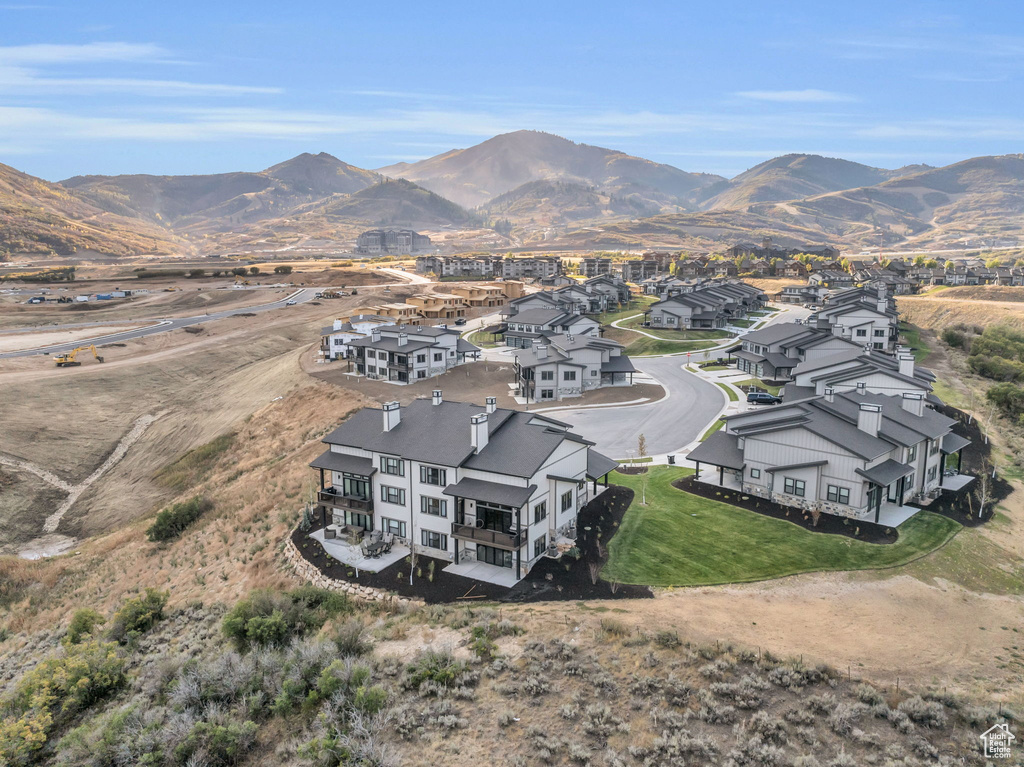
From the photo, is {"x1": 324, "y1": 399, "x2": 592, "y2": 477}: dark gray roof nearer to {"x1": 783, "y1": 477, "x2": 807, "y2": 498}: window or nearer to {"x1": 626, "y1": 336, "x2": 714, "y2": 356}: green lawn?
{"x1": 783, "y1": 477, "x2": 807, "y2": 498}: window

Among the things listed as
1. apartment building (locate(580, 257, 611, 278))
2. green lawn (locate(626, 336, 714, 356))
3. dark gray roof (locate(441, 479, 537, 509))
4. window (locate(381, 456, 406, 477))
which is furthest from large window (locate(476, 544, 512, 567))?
apartment building (locate(580, 257, 611, 278))

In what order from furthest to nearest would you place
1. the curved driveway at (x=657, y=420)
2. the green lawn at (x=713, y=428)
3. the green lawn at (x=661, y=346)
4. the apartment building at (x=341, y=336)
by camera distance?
the green lawn at (x=661, y=346)
the apartment building at (x=341, y=336)
the green lawn at (x=713, y=428)
the curved driveway at (x=657, y=420)

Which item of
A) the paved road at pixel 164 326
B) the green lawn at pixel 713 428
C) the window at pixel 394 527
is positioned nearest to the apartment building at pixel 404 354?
the green lawn at pixel 713 428

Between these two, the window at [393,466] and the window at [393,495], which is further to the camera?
the window at [393,495]

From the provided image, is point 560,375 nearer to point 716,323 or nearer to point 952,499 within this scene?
point 952,499

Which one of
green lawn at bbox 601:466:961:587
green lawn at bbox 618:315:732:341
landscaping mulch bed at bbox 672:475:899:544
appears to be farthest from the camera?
green lawn at bbox 618:315:732:341

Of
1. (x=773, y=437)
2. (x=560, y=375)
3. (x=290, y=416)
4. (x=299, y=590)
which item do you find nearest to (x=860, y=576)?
(x=773, y=437)

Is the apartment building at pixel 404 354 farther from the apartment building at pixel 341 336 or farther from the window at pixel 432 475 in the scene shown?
the window at pixel 432 475
